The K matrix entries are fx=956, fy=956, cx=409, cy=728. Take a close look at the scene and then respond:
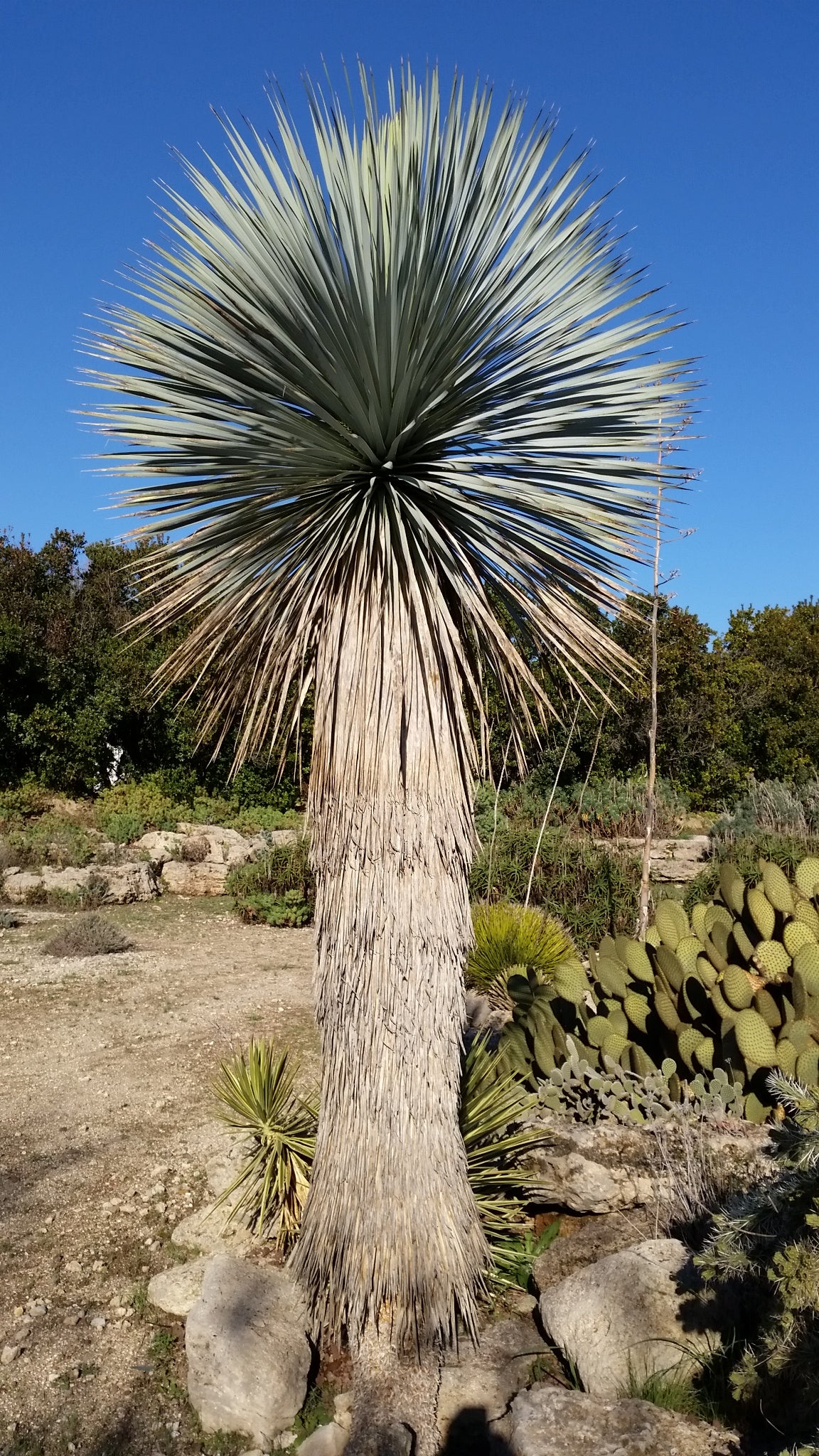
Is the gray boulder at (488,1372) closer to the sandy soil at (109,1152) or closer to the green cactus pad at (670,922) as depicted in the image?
the sandy soil at (109,1152)

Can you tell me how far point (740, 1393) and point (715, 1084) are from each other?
1.71 m

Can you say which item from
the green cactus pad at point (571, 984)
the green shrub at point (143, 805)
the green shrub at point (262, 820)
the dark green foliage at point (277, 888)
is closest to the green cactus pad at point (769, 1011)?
the green cactus pad at point (571, 984)

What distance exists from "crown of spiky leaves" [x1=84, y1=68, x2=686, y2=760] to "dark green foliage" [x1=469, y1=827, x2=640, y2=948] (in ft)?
23.0

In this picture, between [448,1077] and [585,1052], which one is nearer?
[448,1077]

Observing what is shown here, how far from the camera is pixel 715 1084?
4453 millimetres

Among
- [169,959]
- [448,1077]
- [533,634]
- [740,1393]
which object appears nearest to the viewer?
[740,1393]

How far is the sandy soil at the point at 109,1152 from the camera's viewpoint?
3.43 metres

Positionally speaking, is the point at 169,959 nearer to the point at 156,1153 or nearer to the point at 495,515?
the point at 156,1153

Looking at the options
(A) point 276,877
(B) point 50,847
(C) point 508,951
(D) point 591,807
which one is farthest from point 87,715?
(C) point 508,951

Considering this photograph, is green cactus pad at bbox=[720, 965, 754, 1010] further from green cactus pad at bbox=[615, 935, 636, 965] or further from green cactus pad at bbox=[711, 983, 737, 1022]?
green cactus pad at bbox=[615, 935, 636, 965]

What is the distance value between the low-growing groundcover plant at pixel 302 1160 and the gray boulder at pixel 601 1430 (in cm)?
84

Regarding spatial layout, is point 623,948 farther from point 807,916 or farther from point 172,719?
point 172,719

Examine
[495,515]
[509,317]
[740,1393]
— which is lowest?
[740,1393]

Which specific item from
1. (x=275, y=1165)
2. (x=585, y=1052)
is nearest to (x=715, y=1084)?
(x=585, y=1052)
